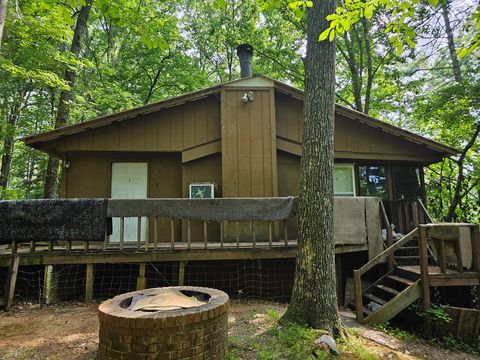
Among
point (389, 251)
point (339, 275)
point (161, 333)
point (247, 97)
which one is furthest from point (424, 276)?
point (247, 97)

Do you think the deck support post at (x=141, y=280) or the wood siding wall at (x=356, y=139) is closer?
the deck support post at (x=141, y=280)

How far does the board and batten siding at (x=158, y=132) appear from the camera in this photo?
780 cm

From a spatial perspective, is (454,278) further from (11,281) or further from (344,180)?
(11,281)

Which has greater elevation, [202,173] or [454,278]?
[202,173]

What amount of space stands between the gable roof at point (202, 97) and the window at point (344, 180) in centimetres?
129

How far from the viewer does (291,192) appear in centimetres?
834

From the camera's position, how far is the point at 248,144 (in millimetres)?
8047

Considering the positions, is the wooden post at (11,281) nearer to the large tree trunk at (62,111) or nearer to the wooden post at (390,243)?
the large tree trunk at (62,111)

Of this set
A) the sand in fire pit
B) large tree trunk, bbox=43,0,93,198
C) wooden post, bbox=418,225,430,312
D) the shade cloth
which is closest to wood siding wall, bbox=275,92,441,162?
wooden post, bbox=418,225,430,312

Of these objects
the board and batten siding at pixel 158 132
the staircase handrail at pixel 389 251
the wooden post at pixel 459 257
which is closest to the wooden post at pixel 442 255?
the wooden post at pixel 459 257

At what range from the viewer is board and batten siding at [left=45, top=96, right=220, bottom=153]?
307 inches

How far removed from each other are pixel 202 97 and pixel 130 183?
291 centimetres

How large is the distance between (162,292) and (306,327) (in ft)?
6.02

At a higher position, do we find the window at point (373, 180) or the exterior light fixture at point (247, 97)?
the exterior light fixture at point (247, 97)
